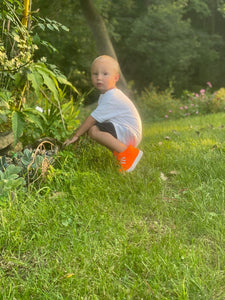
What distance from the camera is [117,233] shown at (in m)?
2.17

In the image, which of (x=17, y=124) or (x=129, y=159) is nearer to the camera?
(x=17, y=124)

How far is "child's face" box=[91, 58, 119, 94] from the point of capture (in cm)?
315

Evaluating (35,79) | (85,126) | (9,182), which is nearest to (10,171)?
(9,182)

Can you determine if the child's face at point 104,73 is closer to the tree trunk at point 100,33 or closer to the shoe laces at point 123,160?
the shoe laces at point 123,160

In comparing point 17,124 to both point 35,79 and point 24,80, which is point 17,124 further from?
point 24,80

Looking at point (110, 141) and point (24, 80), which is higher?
point (24, 80)

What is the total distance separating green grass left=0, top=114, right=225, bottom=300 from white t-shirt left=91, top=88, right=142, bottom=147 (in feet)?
0.91

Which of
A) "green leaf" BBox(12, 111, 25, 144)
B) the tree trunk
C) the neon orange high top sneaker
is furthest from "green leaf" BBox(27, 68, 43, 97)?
the tree trunk

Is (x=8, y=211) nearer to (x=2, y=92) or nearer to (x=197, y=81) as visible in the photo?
(x=2, y=92)

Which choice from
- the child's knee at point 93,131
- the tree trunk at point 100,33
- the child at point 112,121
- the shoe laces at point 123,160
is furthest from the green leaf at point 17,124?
the tree trunk at point 100,33

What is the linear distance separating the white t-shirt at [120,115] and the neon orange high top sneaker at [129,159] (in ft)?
0.37

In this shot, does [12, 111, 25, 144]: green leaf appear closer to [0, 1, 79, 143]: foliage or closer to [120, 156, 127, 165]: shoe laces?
[0, 1, 79, 143]: foliage

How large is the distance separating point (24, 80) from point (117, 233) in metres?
1.76

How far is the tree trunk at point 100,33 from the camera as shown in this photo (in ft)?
30.1
